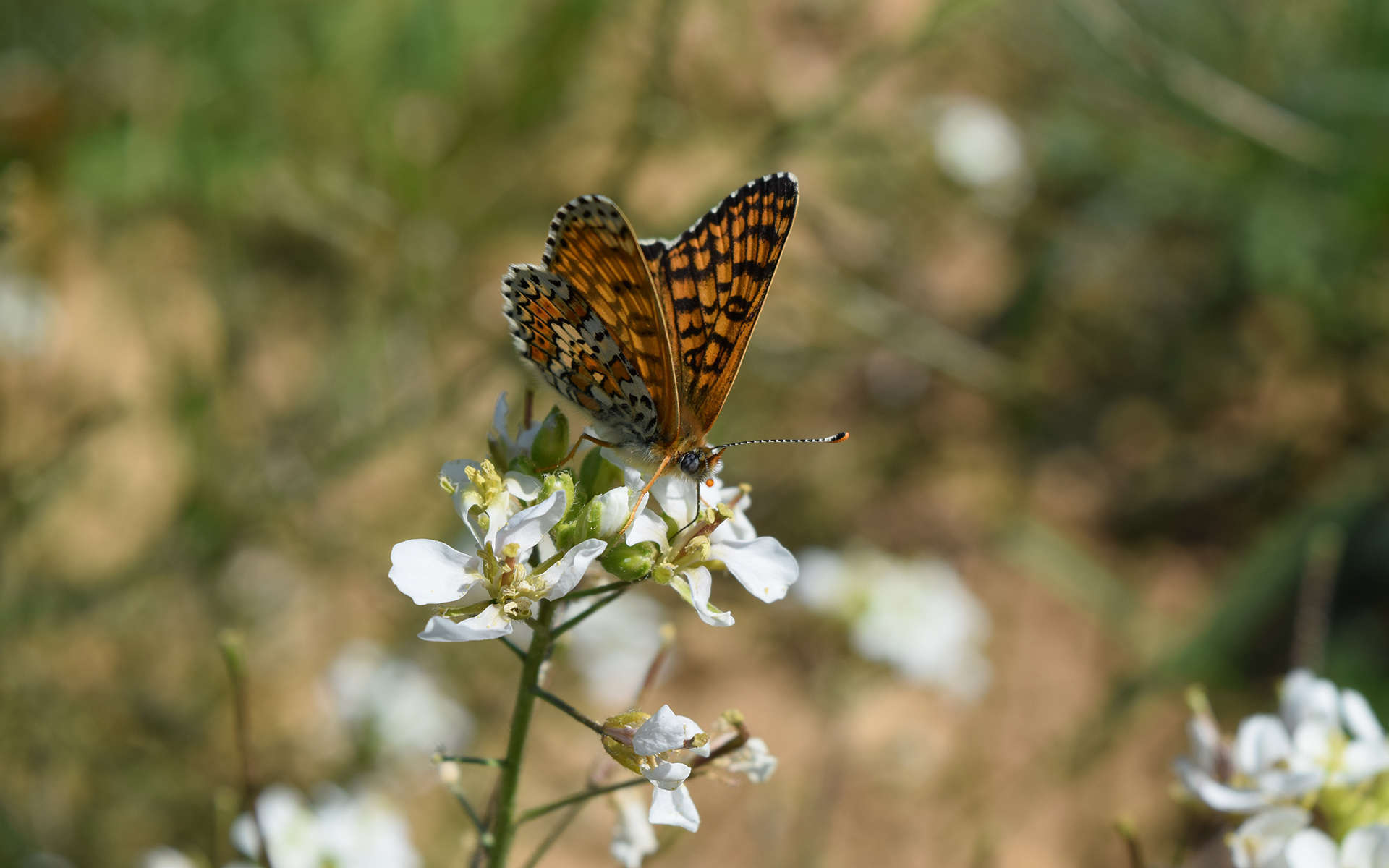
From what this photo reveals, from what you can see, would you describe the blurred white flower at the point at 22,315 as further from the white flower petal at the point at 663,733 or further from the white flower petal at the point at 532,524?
the white flower petal at the point at 663,733

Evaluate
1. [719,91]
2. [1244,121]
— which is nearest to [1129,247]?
[1244,121]

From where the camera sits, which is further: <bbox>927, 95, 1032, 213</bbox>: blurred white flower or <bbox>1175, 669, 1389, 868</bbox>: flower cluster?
<bbox>927, 95, 1032, 213</bbox>: blurred white flower

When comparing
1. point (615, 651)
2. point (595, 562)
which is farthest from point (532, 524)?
point (615, 651)

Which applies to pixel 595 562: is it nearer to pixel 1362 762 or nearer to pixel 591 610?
pixel 591 610

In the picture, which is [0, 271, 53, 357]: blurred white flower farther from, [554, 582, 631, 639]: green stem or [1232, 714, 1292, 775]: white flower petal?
[1232, 714, 1292, 775]: white flower petal

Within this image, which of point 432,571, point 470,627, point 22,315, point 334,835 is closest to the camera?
point 470,627

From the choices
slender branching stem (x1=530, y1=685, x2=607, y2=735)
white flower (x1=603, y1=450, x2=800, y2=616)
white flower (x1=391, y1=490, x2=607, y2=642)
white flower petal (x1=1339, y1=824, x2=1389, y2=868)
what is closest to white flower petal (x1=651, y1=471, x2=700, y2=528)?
white flower (x1=603, y1=450, x2=800, y2=616)

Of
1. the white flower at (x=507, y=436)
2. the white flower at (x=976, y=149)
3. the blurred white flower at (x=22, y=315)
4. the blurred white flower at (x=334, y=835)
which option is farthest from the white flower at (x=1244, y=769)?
the white flower at (x=976, y=149)
